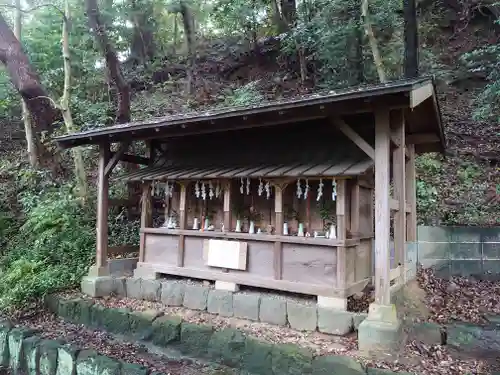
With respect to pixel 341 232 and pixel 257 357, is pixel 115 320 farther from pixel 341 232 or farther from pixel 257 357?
pixel 341 232

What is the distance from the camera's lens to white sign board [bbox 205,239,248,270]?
19.4 ft

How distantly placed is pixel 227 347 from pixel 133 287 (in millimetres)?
2642

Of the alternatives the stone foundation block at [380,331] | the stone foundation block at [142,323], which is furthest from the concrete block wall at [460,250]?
the stone foundation block at [142,323]

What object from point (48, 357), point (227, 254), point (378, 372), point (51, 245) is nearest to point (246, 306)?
point (227, 254)

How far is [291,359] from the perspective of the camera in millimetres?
4230

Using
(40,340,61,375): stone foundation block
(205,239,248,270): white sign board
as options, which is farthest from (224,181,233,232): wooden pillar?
(40,340,61,375): stone foundation block

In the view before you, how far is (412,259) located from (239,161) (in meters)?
3.81

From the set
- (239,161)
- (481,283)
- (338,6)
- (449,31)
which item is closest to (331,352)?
(239,161)

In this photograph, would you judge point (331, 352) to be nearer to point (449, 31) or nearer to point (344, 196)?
point (344, 196)

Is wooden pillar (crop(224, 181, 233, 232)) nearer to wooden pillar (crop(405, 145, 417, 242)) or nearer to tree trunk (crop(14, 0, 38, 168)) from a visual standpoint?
wooden pillar (crop(405, 145, 417, 242))

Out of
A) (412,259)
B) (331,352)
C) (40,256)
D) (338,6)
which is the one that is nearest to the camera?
(331,352)

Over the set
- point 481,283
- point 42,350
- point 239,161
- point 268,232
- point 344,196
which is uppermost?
point 239,161

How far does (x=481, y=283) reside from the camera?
715cm

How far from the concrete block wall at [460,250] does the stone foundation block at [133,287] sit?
5425mm
